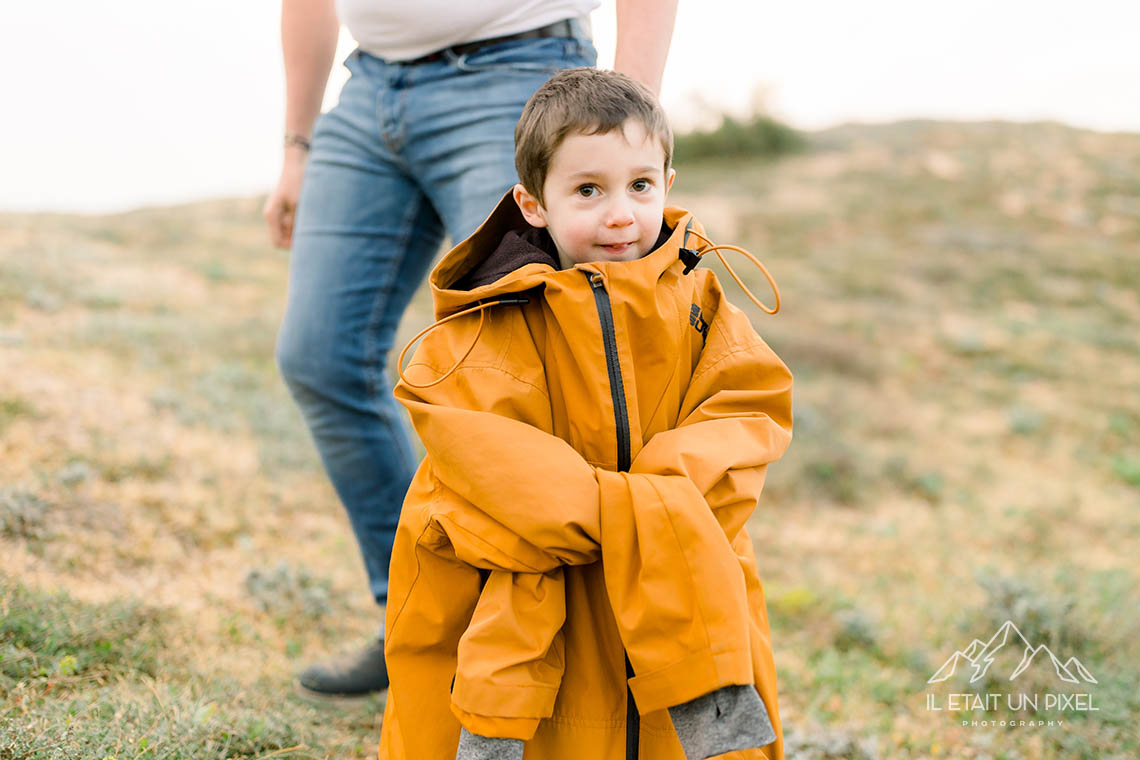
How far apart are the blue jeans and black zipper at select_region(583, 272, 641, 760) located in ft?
1.75

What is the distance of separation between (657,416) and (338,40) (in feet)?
6.18

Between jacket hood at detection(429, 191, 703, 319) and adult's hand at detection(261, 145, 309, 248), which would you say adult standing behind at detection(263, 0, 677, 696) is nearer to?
adult's hand at detection(261, 145, 309, 248)

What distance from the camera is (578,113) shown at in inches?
66.9

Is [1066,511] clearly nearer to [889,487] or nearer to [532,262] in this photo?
[889,487]

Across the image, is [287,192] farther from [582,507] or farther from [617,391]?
[582,507]

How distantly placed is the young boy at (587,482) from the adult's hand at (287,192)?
3.83 feet

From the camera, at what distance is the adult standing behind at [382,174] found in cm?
208

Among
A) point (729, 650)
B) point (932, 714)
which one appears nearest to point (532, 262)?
point (729, 650)

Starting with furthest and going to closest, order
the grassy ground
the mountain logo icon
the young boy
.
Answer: the mountain logo icon < the grassy ground < the young boy

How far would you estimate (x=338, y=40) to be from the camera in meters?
2.79

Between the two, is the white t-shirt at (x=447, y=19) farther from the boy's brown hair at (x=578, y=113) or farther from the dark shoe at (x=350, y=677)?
the dark shoe at (x=350, y=677)

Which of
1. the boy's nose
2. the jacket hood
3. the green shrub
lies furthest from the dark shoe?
the green shrub

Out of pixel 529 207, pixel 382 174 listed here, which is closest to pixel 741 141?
pixel 382 174

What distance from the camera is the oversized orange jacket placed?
1548mm
